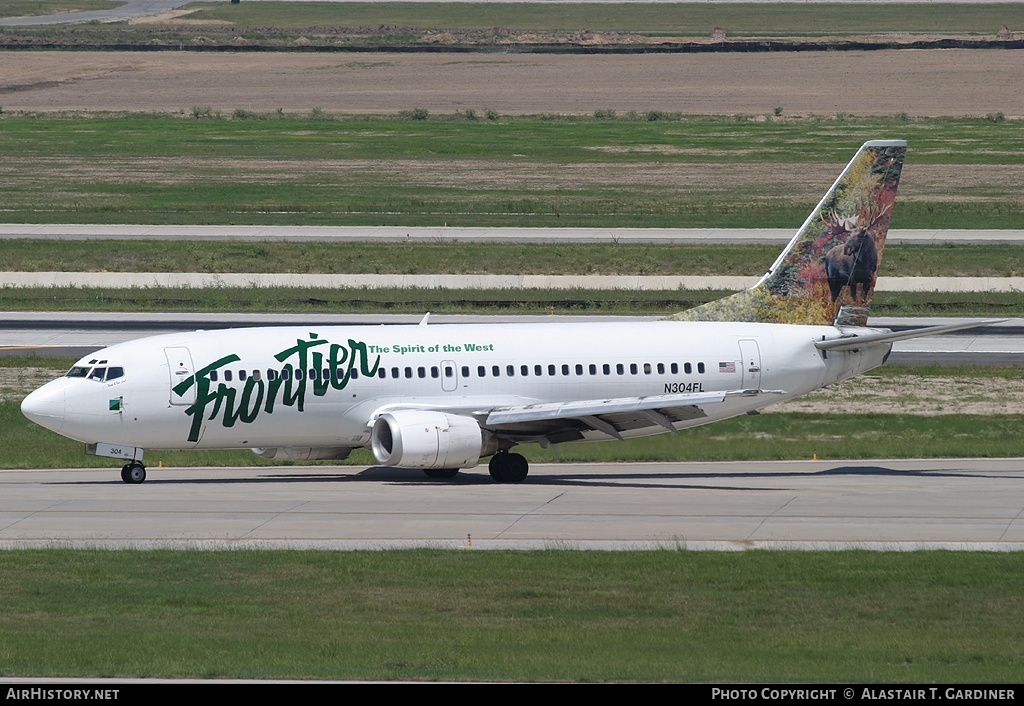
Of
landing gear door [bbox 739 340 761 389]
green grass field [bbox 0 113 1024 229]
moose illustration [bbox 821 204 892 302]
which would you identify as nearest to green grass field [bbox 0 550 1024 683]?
landing gear door [bbox 739 340 761 389]

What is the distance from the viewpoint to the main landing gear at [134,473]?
40812 millimetres

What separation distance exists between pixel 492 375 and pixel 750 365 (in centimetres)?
723

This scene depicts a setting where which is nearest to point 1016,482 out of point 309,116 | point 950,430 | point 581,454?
point 950,430

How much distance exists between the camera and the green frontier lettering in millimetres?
40594

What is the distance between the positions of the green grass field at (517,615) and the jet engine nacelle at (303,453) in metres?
11.1

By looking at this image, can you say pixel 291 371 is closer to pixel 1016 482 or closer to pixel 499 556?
pixel 499 556

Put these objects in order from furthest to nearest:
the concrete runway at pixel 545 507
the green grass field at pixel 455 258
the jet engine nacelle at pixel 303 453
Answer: the green grass field at pixel 455 258, the jet engine nacelle at pixel 303 453, the concrete runway at pixel 545 507

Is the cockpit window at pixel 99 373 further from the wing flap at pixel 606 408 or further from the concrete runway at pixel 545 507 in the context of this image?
the wing flap at pixel 606 408

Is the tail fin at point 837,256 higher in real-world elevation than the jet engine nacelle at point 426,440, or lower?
higher

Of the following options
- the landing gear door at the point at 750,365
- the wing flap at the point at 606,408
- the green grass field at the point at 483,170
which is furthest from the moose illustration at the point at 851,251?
the green grass field at the point at 483,170

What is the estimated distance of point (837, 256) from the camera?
45312 mm

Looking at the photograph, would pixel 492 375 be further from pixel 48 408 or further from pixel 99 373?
pixel 48 408

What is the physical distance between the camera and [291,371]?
135ft

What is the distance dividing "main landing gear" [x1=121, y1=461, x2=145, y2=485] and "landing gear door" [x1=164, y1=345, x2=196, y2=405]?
6.74 feet
